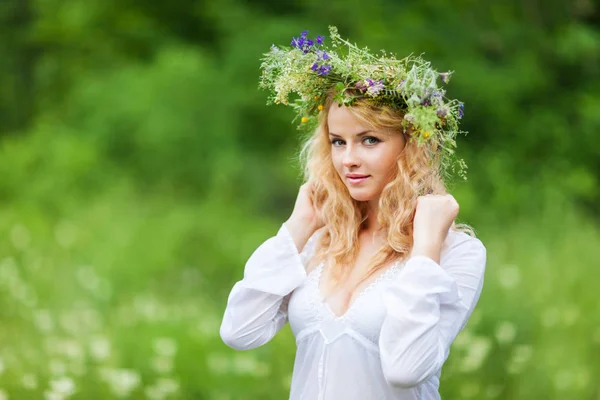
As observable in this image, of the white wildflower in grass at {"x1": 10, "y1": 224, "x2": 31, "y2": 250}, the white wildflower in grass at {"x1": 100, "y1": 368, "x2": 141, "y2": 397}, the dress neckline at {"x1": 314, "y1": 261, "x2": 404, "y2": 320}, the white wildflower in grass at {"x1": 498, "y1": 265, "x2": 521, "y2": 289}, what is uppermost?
the white wildflower in grass at {"x1": 10, "y1": 224, "x2": 31, "y2": 250}

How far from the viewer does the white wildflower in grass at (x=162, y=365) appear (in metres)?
4.43

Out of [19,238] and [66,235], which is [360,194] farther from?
[66,235]

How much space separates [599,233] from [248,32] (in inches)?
194

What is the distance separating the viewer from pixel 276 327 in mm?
2756

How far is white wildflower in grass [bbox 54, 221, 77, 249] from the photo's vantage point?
302 inches

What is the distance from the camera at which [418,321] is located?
7.43 ft

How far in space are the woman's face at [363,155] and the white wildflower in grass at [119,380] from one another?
6.08ft

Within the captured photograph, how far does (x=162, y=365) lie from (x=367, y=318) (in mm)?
2189

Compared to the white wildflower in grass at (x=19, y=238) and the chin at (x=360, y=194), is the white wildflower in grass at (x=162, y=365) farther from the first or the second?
the white wildflower in grass at (x=19, y=238)

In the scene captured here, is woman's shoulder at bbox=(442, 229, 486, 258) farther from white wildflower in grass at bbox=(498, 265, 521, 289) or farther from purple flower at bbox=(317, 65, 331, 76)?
white wildflower in grass at bbox=(498, 265, 521, 289)

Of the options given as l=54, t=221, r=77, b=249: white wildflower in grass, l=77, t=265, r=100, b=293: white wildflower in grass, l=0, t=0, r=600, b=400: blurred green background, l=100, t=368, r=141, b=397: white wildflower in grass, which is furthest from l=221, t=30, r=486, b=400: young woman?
l=54, t=221, r=77, b=249: white wildflower in grass

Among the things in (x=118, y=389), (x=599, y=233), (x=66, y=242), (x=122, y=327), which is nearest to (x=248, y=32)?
(x=66, y=242)

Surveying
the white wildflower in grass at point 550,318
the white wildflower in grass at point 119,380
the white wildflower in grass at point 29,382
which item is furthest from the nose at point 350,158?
the white wildflower in grass at point 550,318

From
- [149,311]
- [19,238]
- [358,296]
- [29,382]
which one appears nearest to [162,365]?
[29,382]
